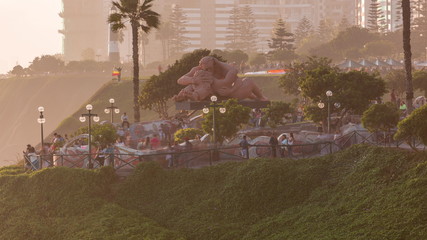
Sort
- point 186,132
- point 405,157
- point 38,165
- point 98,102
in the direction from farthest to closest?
point 98,102, point 186,132, point 38,165, point 405,157

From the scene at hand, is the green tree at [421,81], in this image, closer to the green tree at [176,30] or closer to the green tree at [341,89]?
the green tree at [341,89]

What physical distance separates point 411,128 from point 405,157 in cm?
129

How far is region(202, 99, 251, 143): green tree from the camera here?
4256 cm

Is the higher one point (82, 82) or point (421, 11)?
point (421, 11)

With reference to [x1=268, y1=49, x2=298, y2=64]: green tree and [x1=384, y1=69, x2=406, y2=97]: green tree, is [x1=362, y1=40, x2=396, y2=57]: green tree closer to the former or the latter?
[x1=268, y1=49, x2=298, y2=64]: green tree

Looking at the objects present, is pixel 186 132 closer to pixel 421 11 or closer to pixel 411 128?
→ pixel 411 128

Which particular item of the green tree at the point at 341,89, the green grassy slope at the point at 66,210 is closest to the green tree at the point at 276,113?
the green tree at the point at 341,89

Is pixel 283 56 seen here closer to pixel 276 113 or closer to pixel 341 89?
pixel 276 113

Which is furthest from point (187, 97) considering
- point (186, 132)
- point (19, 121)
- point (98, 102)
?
point (19, 121)

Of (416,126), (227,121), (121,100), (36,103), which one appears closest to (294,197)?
(416,126)

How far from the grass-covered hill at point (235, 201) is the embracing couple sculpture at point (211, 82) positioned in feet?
61.7

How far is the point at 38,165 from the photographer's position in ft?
131

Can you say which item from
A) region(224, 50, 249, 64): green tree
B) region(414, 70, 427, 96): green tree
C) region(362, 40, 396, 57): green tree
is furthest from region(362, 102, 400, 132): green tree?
region(224, 50, 249, 64): green tree

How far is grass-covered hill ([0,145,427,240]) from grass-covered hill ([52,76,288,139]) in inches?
1920
